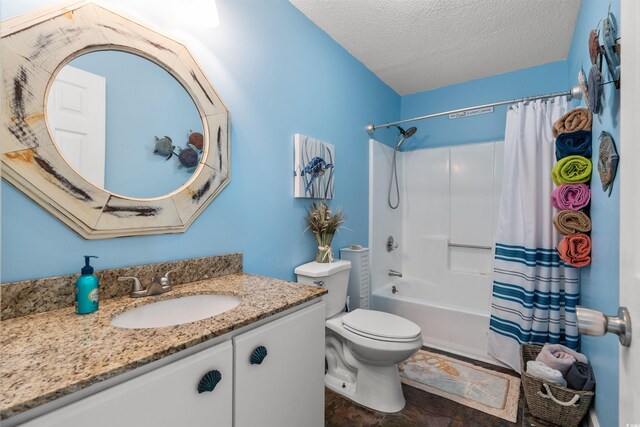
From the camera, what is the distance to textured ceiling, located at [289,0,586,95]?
5.96ft

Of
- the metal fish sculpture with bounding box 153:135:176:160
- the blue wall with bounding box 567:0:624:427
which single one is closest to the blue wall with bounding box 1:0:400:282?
the metal fish sculpture with bounding box 153:135:176:160

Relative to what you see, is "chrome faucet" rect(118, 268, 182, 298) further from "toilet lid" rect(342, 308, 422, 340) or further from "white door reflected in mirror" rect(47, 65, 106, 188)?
"toilet lid" rect(342, 308, 422, 340)

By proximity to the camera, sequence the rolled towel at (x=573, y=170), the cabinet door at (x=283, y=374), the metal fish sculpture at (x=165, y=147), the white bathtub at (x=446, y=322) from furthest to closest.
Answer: the white bathtub at (x=446, y=322)
the rolled towel at (x=573, y=170)
the metal fish sculpture at (x=165, y=147)
the cabinet door at (x=283, y=374)

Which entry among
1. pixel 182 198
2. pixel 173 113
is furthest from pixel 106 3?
pixel 182 198

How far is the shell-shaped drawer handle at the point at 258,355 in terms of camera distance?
2.96 ft

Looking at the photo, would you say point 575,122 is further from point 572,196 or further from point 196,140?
point 196,140

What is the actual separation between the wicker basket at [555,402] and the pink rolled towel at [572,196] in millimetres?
897

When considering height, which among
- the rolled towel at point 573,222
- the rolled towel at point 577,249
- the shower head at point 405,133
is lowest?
the rolled towel at point 577,249

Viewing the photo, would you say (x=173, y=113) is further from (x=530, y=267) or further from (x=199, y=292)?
(x=530, y=267)

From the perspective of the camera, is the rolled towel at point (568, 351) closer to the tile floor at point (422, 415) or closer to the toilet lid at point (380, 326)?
the tile floor at point (422, 415)

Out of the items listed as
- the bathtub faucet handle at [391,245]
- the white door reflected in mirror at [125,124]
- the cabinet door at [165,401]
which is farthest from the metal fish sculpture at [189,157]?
the bathtub faucet handle at [391,245]

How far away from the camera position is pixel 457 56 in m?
2.38

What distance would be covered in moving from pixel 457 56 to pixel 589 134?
126cm

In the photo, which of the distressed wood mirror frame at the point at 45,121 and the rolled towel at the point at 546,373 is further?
the rolled towel at the point at 546,373
